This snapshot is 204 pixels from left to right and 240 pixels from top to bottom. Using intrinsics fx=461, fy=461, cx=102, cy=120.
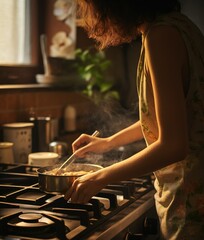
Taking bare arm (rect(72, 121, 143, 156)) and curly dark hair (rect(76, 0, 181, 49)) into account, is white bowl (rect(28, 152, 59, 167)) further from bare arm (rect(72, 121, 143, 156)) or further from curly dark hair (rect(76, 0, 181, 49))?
curly dark hair (rect(76, 0, 181, 49))

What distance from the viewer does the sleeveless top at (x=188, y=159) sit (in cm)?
111

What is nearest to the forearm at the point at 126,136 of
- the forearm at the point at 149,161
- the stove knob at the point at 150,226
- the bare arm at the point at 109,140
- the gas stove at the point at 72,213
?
the bare arm at the point at 109,140

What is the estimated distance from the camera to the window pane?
2.26 m

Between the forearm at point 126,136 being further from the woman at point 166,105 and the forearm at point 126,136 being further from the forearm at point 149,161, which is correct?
the forearm at point 149,161

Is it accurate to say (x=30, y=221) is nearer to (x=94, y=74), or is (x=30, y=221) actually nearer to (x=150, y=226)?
(x=150, y=226)

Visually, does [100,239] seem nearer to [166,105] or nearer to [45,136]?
[166,105]

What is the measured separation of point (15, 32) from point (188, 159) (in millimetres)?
1452

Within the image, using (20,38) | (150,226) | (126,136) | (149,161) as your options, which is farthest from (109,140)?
(20,38)

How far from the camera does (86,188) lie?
1082 mm

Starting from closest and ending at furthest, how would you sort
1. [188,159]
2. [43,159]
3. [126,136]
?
[188,159]
[126,136]
[43,159]

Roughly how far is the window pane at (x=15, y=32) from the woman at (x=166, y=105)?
114cm

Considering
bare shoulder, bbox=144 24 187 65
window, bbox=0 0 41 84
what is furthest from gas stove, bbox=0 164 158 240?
window, bbox=0 0 41 84

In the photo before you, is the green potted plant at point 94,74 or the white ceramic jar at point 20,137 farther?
the green potted plant at point 94,74

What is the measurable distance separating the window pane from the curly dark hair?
3.65ft
